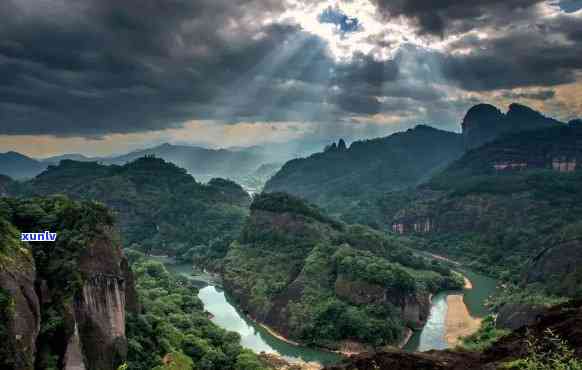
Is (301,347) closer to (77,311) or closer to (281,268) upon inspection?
(281,268)

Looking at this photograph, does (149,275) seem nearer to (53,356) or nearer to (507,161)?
(53,356)

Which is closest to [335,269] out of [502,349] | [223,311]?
[223,311]

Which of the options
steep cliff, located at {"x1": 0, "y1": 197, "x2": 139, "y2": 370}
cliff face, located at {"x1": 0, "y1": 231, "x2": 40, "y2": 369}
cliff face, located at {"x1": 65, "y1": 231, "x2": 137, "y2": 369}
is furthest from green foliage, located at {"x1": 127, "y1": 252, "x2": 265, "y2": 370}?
cliff face, located at {"x1": 0, "y1": 231, "x2": 40, "y2": 369}

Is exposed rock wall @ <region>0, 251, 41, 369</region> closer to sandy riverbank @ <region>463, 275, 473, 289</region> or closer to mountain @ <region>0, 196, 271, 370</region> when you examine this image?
mountain @ <region>0, 196, 271, 370</region>

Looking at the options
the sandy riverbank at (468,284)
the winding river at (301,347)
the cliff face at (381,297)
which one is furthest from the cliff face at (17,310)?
the sandy riverbank at (468,284)

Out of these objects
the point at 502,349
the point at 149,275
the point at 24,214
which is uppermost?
the point at 24,214

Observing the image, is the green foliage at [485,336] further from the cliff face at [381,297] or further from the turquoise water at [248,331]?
the turquoise water at [248,331]
